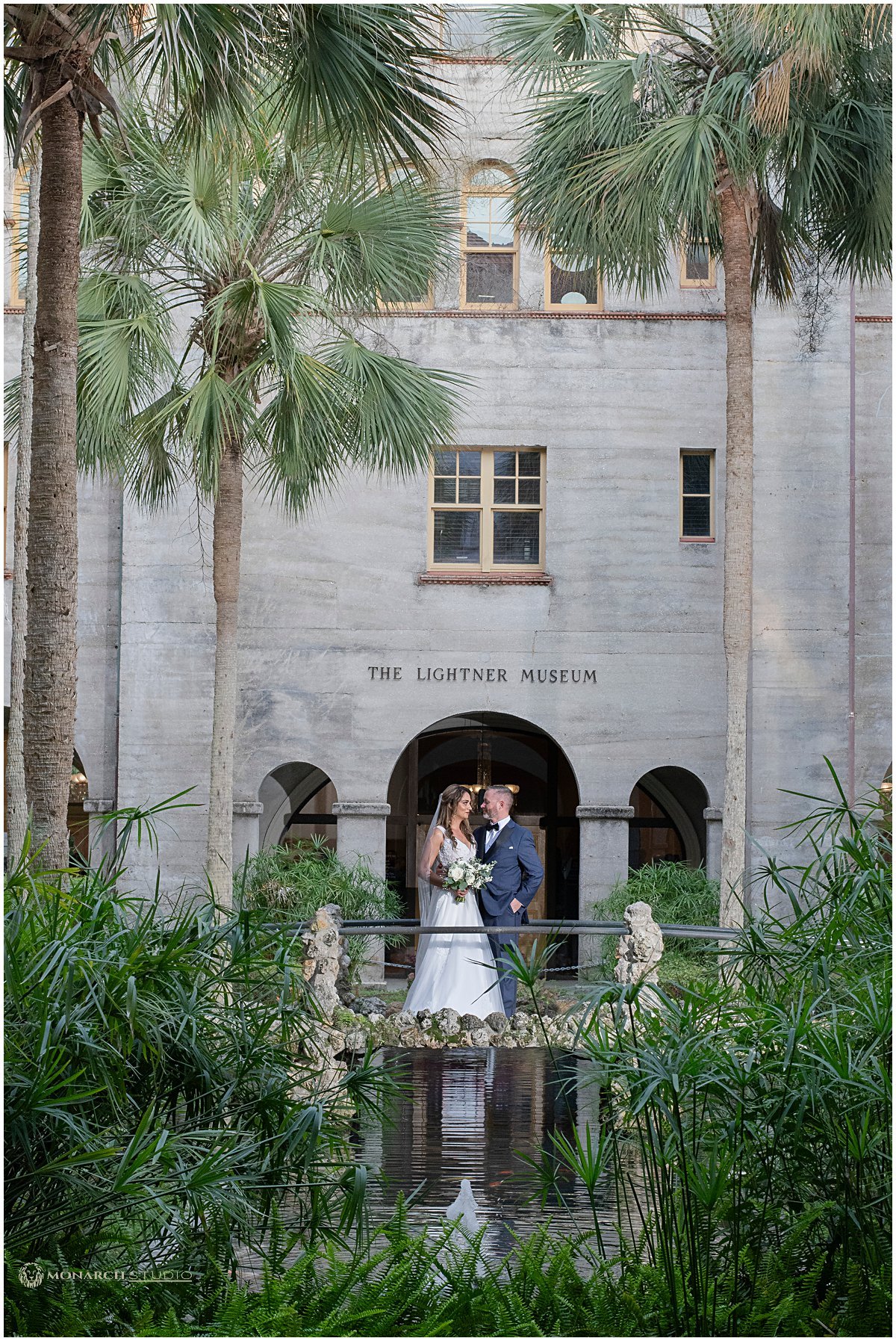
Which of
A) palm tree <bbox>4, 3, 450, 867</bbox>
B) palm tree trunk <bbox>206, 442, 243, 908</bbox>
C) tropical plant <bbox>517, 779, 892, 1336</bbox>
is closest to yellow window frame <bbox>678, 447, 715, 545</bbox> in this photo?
palm tree trunk <bbox>206, 442, 243, 908</bbox>

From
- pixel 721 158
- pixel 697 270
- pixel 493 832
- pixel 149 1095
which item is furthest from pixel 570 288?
pixel 149 1095

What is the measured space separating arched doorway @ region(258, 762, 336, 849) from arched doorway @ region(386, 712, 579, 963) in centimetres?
99

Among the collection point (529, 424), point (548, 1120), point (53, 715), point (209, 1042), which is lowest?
point (548, 1120)

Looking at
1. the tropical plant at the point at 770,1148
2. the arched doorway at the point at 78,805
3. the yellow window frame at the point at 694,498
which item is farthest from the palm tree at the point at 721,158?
the arched doorway at the point at 78,805

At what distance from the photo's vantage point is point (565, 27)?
1263 cm

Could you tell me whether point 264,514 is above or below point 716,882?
above

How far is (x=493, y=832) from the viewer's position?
1188cm

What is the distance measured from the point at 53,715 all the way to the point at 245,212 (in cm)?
707

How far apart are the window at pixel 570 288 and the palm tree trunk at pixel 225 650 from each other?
5463 millimetres

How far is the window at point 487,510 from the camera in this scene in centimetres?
1733

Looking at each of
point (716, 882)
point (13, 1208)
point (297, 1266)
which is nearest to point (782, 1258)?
point (297, 1266)

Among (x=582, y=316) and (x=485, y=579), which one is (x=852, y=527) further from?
(x=485, y=579)

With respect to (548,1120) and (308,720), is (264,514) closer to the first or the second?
(308,720)

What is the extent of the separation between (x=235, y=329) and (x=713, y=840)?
7573mm
